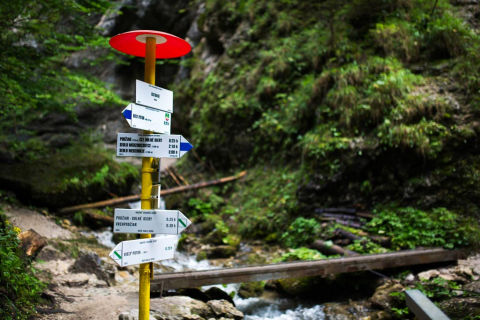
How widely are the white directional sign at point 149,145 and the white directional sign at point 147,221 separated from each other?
1.65ft

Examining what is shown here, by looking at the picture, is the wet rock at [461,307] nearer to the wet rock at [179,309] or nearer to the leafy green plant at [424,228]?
the leafy green plant at [424,228]

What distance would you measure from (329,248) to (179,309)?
11.3 ft

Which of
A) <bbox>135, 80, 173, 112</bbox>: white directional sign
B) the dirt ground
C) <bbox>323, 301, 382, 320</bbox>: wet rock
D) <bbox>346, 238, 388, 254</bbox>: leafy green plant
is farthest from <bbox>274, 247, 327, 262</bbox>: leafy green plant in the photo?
<bbox>135, 80, 173, 112</bbox>: white directional sign

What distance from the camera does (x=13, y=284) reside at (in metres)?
3.48

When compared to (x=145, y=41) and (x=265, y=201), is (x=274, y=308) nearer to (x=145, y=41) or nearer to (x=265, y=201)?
(x=265, y=201)

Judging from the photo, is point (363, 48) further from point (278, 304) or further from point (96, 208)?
point (96, 208)

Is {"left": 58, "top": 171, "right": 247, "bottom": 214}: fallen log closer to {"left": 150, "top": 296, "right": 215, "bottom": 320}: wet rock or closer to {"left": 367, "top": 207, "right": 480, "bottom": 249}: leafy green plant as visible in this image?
{"left": 367, "top": 207, "right": 480, "bottom": 249}: leafy green plant

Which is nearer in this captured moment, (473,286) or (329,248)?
(473,286)

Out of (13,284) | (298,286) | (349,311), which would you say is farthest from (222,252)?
(13,284)

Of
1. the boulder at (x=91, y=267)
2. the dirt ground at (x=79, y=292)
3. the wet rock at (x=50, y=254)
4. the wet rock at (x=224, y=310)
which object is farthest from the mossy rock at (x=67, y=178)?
the wet rock at (x=224, y=310)

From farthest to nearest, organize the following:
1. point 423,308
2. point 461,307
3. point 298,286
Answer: point 298,286, point 461,307, point 423,308

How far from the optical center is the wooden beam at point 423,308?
3.23 m

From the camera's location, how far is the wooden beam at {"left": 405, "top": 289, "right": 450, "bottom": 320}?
3.23 meters

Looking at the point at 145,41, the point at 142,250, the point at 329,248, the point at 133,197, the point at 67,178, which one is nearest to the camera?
the point at 142,250
